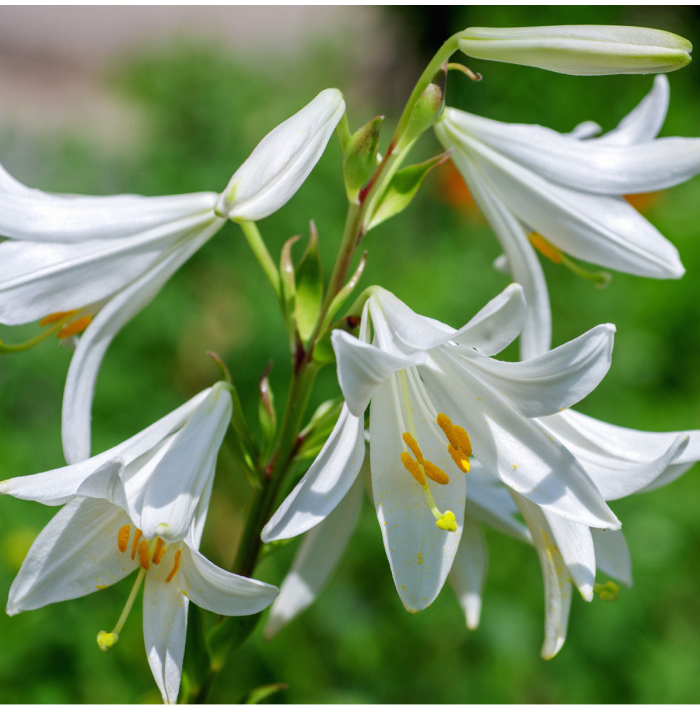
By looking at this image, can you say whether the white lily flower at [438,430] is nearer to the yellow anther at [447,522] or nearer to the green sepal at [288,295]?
the yellow anther at [447,522]

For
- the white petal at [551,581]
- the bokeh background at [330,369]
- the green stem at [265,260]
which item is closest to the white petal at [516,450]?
the white petal at [551,581]

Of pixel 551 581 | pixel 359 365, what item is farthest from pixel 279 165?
pixel 551 581

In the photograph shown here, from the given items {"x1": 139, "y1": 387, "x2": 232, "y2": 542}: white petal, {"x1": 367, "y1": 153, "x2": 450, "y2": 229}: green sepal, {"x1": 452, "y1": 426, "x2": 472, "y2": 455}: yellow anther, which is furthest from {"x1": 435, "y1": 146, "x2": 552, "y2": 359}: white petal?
{"x1": 139, "y1": 387, "x2": 232, "y2": 542}: white petal

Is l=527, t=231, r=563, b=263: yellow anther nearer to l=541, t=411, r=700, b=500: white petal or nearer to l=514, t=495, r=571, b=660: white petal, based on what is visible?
l=541, t=411, r=700, b=500: white petal

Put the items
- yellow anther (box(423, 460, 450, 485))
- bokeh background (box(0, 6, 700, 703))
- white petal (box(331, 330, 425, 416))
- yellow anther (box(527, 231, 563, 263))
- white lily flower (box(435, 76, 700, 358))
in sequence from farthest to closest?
bokeh background (box(0, 6, 700, 703)), yellow anther (box(527, 231, 563, 263)), white lily flower (box(435, 76, 700, 358)), yellow anther (box(423, 460, 450, 485)), white petal (box(331, 330, 425, 416))

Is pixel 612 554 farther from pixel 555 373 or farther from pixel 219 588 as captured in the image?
pixel 219 588

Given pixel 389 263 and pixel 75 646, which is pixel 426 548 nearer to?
pixel 75 646
